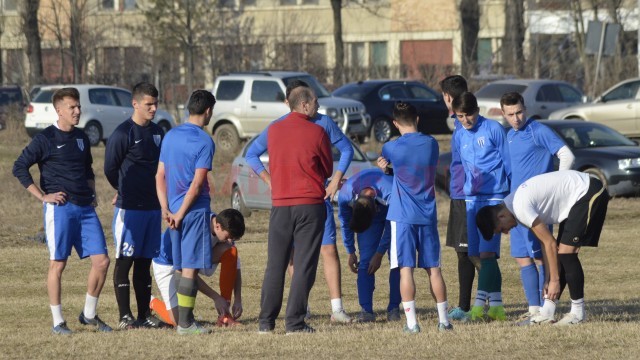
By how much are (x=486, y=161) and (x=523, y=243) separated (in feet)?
2.57

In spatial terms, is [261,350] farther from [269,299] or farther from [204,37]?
[204,37]

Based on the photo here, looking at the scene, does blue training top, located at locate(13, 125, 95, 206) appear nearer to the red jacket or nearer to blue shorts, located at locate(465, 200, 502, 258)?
the red jacket

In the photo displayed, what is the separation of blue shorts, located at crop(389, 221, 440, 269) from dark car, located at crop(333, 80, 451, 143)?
21.5 meters

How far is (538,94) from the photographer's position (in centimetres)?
3212

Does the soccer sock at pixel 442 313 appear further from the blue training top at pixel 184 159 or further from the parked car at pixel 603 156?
the parked car at pixel 603 156

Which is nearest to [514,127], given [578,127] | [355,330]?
[355,330]

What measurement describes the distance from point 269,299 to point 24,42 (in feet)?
147

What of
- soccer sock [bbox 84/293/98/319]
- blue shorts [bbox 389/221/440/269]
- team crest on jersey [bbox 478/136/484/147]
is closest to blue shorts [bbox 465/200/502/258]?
team crest on jersey [bbox 478/136/484/147]

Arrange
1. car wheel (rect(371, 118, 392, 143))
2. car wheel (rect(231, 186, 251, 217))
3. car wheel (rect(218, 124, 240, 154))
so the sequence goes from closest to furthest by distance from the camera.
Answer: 1. car wheel (rect(231, 186, 251, 217))
2. car wheel (rect(218, 124, 240, 154))
3. car wheel (rect(371, 118, 392, 143))

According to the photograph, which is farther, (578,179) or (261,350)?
(578,179)

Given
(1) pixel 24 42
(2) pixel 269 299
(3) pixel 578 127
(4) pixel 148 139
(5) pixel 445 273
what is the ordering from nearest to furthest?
(2) pixel 269 299, (4) pixel 148 139, (5) pixel 445 273, (3) pixel 578 127, (1) pixel 24 42

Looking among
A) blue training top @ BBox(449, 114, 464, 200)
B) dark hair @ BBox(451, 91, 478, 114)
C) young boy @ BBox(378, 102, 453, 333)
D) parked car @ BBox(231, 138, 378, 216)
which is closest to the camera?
young boy @ BBox(378, 102, 453, 333)

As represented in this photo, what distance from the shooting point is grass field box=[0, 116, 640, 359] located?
891cm

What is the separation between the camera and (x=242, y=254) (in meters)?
A: 16.5
